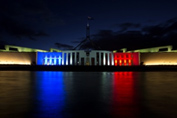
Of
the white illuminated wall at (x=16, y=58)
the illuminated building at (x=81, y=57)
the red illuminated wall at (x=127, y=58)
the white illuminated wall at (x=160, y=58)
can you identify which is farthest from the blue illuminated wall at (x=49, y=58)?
the white illuminated wall at (x=160, y=58)

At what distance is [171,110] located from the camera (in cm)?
291

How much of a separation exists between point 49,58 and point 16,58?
29.2ft

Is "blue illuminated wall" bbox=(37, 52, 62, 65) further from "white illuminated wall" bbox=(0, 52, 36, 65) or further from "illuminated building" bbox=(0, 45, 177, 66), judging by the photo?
"white illuminated wall" bbox=(0, 52, 36, 65)

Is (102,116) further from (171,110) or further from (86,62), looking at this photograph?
(86,62)

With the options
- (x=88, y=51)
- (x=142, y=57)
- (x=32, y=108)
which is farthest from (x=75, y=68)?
(x=142, y=57)

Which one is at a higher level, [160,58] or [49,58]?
[49,58]

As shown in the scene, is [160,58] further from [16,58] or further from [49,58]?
[16,58]

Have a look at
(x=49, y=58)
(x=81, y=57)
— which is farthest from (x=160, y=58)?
(x=49, y=58)

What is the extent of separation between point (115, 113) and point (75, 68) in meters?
20.8

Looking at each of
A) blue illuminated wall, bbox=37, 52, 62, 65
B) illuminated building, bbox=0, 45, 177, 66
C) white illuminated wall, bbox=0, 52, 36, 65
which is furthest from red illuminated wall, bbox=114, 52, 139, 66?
white illuminated wall, bbox=0, 52, 36, 65

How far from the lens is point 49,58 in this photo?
41.2 metres

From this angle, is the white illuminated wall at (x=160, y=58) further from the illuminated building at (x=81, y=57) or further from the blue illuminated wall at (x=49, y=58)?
the blue illuminated wall at (x=49, y=58)

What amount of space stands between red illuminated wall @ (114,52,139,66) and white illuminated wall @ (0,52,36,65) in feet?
74.9

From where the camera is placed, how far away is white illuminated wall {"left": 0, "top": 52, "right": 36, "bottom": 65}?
1591 inches
